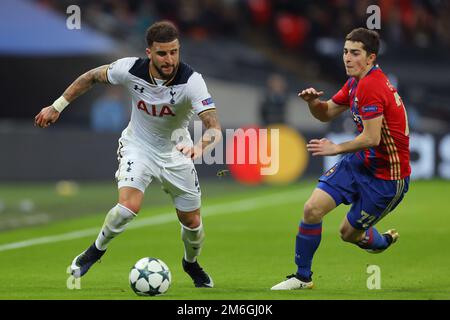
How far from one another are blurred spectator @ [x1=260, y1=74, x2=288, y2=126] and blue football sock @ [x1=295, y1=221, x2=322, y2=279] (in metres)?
13.2

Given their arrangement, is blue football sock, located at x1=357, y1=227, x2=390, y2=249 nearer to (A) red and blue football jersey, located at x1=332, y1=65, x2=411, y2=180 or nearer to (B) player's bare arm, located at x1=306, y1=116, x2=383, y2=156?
(A) red and blue football jersey, located at x1=332, y1=65, x2=411, y2=180

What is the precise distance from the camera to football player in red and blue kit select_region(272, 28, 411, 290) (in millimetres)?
8414

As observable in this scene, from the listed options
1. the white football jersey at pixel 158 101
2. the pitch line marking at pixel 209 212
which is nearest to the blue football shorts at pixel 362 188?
the white football jersey at pixel 158 101

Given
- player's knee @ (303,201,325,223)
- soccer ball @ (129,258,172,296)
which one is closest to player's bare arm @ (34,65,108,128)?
soccer ball @ (129,258,172,296)

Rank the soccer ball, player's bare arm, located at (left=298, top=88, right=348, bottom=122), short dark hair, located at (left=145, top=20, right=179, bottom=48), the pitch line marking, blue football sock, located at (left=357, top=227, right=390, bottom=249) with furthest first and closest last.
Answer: the pitch line marking → blue football sock, located at (left=357, top=227, right=390, bottom=249) → player's bare arm, located at (left=298, top=88, right=348, bottom=122) → short dark hair, located at (left=145, top=20, right=179, bottom=48) → the soccer ball

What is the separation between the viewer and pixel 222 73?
24391mm

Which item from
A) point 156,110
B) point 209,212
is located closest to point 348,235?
point 156,110

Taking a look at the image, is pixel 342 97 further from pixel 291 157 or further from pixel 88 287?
pixel 291 157

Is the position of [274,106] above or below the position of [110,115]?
above

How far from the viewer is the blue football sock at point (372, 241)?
9430 millimetres

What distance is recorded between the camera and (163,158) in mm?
8898

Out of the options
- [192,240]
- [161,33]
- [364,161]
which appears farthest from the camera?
[192,240]

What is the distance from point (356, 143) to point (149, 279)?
Result: 1947 millimetres

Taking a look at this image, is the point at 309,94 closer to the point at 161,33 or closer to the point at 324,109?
the point at 324,109
